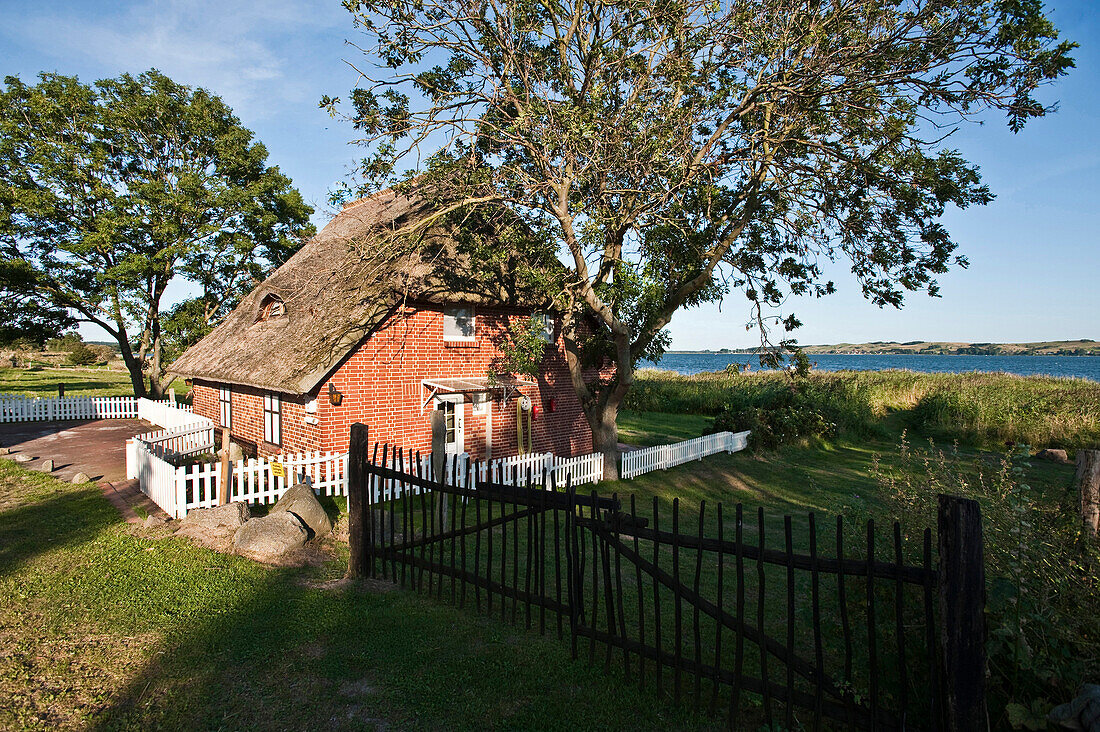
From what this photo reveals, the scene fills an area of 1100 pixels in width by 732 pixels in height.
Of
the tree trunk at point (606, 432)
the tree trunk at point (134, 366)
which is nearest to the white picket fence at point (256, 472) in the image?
the tree trunk at point (606, 432)

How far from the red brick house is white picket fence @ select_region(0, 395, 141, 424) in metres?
8.27

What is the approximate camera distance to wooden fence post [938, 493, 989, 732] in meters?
3.21

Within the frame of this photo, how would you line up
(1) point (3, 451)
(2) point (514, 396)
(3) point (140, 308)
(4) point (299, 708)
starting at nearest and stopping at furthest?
(4) point (299, 708)
(1) point (3, 451)
(2) point (514, 396)
(3) point (140, 308)

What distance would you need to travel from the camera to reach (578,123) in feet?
30.9

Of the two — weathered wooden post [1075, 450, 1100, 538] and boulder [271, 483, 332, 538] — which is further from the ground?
weathered wooden post [1075, 450, 1100, 538]

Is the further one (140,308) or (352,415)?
(140,308)

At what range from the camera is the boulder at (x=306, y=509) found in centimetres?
850

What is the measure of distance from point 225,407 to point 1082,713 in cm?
1845

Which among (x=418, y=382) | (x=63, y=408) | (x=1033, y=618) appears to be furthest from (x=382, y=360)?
(x=63, y=408)

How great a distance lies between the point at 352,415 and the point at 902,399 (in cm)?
2625

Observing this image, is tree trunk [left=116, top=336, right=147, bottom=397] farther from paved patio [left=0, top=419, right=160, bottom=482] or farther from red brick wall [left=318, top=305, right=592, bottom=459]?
red brick wall [left=318, top=305, right=592, bottom=459]

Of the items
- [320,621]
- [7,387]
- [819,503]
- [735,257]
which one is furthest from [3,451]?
[7,387]

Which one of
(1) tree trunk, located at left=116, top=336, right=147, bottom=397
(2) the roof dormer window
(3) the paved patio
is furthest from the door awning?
(1) tree trunk, located at left=116, top=336, right=147, bottom=397

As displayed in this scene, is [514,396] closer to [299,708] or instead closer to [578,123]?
[578,123]
